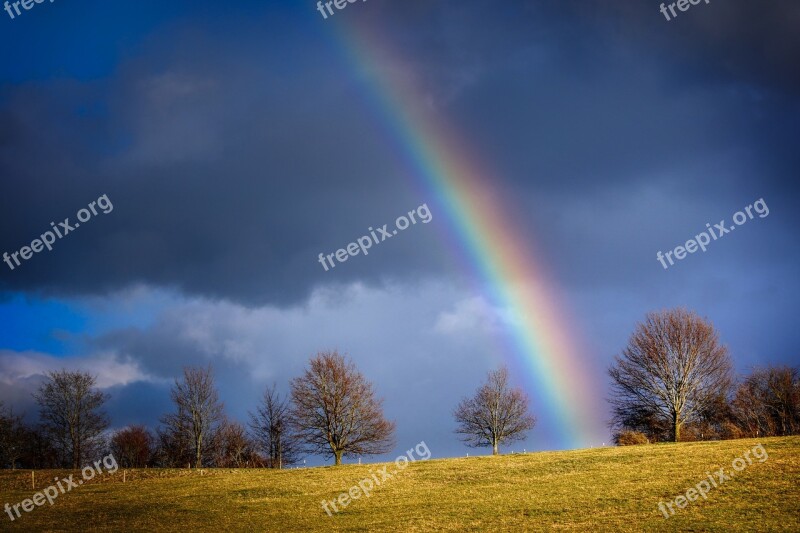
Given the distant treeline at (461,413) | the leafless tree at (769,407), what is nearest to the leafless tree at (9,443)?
the distant treeline at (461,413)

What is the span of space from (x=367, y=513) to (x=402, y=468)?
57.1ft

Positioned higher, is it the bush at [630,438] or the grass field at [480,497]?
the bush at [630,438]

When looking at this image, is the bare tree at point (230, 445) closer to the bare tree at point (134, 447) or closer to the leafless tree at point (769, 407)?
the bare tree at point (134, 447)

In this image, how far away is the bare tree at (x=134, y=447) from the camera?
108812mm

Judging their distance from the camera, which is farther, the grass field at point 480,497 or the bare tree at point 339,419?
the bare tree at point 339,419

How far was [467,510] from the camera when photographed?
1222 inches

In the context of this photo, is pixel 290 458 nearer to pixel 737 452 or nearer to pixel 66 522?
pixel 66 522

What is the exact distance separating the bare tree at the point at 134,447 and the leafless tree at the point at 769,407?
9053cm

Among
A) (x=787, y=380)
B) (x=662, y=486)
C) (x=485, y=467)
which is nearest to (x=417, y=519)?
(x=662, y=486)

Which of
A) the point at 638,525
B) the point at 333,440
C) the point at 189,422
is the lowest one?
the point at 638,525

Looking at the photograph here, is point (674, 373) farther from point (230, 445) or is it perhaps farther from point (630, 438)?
point (230, 445)

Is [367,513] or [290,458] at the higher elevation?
[290,458]

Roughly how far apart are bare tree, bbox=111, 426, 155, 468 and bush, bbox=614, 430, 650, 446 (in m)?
78.6

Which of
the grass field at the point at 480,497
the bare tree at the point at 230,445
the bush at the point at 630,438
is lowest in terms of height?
the grass field at the point at 480,497
